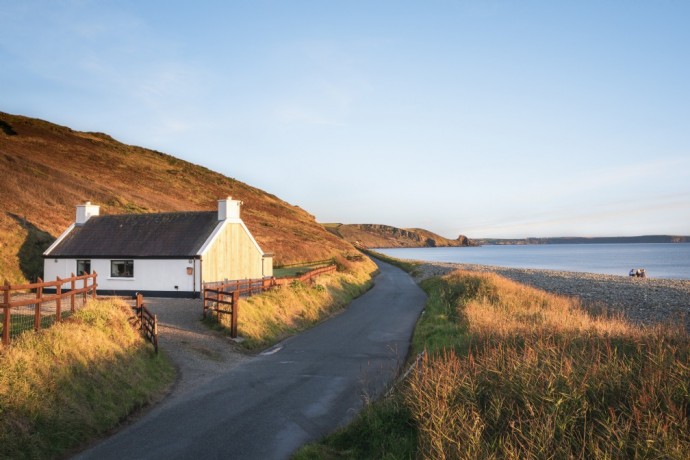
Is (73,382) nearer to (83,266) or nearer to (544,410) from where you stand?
(544,410)

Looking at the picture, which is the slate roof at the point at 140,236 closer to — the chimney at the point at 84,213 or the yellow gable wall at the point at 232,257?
the chimney at the point at 84,213

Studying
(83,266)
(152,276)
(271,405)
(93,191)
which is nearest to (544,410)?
(271,405)

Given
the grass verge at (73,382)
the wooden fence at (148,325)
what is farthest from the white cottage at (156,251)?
the grass verge at (73,382)

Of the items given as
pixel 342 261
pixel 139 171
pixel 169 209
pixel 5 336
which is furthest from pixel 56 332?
pixel 139 171

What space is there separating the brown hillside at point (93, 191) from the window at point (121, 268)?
23.8ft

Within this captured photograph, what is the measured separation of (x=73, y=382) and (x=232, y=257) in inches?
Answer: 974

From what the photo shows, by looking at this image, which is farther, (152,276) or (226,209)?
(226,209)

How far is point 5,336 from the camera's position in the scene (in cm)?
1155

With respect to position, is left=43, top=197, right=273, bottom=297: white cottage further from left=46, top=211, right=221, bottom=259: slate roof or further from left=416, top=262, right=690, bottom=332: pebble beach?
left=416, top=262, right=690, bottom=332: pebble beach

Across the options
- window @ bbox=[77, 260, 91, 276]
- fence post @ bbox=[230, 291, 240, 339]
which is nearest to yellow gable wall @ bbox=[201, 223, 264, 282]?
window @ bbox=[77, 260, 91, 276]

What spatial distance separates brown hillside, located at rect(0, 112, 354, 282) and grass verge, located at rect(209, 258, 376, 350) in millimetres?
20876

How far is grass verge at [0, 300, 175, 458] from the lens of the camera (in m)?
9.73

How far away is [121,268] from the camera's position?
33.9m

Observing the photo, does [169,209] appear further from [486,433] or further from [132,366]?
[486,433]
